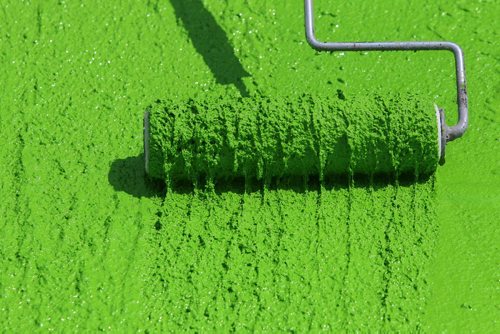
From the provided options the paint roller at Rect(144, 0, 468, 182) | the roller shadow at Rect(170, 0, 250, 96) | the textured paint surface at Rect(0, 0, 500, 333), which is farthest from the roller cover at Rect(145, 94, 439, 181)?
the roller shadow at Rect(170, 0, 250, 96)

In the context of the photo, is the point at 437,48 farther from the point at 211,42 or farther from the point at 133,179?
the point at 133,179

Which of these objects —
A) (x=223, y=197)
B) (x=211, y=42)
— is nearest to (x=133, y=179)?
(x=223, y=197)

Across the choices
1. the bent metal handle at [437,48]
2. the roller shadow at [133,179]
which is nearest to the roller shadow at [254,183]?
the roller shadow at [133,179]

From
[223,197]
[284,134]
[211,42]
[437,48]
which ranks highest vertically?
[211,42]

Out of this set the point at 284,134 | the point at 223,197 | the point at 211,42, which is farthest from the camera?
the point at 211,42

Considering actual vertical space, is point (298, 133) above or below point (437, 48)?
below

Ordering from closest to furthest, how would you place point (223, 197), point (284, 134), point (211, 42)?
point (284, 134), point (223, 197), point (211, 42)
